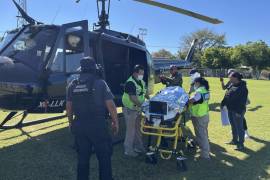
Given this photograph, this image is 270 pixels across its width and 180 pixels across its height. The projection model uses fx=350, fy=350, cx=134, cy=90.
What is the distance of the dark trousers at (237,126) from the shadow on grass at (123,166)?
33 cm

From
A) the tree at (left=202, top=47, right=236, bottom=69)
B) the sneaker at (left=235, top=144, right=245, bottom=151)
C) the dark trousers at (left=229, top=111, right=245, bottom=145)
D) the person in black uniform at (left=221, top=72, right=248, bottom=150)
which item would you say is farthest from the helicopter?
the tree at (left=202, top=47, right=236, bottom=69)

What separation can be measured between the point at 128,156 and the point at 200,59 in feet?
243

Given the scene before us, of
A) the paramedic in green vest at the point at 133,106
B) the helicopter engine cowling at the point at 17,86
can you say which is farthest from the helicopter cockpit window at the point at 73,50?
the paramedic in green vest at the point at 133,106

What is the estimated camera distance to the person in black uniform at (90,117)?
473cm

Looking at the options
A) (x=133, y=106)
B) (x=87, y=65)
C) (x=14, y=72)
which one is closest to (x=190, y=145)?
(x=133, y=106)

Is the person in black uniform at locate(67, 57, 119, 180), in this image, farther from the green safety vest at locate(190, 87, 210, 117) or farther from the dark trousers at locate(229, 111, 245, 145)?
the dark trousers at locate(229, 111, 245, 145)

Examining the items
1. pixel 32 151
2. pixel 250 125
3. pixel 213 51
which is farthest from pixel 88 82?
pixel 213 51

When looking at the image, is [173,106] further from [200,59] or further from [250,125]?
[200,59]

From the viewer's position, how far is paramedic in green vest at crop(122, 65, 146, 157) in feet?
22.0

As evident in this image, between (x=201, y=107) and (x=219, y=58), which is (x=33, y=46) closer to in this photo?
(x=201, y=107)

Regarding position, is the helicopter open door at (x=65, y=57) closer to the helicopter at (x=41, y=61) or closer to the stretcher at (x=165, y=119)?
the helicopter at (x=41, y=61)

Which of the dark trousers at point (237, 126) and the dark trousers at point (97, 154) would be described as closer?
the dark trousers at point (97, 154)

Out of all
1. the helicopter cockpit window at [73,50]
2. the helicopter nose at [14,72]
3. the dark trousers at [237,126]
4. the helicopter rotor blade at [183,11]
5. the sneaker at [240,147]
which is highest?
the helicopter rotor blade at [183,11]

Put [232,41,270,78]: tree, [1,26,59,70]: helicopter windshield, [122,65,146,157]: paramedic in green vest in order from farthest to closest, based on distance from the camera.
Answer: [232,41,270,78]: tree → [1,26,59,70]: helicopter windshield → [122,65,146,157]: paramedic in green vest
